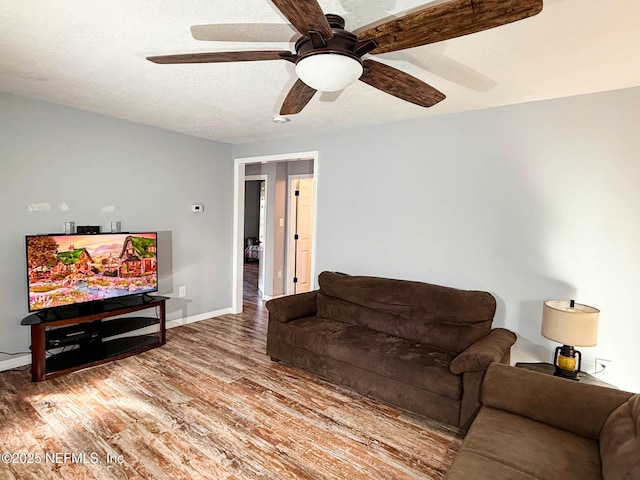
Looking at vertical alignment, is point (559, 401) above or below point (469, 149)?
below

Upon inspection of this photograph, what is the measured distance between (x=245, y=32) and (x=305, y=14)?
Result: 74cm

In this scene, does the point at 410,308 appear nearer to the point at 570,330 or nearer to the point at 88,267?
the point at 570,330

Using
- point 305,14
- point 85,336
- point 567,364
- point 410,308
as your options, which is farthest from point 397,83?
point 85,336

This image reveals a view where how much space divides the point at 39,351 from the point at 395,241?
3312 mm

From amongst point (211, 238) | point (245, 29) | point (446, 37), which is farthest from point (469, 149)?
point (211, 238)

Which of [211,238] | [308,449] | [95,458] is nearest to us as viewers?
[95,458]

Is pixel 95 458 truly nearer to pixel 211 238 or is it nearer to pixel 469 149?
pixel 211 238

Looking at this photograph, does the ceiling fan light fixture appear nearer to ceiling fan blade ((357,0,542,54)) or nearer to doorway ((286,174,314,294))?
ceiling fan blade ((357,0,542,54))

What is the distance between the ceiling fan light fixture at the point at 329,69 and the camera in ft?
4.64

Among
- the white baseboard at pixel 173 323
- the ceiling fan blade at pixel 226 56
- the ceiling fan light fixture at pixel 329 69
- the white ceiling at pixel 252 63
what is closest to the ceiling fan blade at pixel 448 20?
the ceiling fan light fixture at pixel 329 69

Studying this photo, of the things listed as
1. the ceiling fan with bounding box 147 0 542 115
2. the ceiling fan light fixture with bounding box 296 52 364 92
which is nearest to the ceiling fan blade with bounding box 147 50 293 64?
the ceiling fan with bounding box 147 0 542 115

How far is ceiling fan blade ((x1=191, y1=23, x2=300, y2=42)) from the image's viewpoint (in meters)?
1.76

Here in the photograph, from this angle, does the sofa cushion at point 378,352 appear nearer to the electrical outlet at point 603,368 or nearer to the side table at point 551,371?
the side table at point 551,371

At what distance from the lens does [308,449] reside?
2215mm
